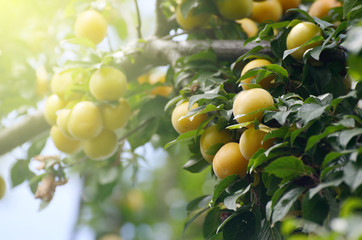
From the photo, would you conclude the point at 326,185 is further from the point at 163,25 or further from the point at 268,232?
the point at 163,25

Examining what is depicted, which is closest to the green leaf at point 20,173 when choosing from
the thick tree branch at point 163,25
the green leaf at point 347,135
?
the thick tree branch at point 163,25

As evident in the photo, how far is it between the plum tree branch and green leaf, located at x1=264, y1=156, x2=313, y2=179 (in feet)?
1.59

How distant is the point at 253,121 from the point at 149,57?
70cm

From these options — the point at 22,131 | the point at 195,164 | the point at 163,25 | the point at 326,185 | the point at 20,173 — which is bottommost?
the point at 20,173

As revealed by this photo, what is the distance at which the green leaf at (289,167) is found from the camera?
728mm

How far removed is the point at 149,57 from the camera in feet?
4.84

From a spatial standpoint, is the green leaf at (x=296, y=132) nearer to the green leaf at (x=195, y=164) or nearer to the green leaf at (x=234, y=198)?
the green leaf at (x=234, y=198)

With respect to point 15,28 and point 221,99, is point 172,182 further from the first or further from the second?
point 221,99

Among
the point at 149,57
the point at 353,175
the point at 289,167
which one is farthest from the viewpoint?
the point at 149,57

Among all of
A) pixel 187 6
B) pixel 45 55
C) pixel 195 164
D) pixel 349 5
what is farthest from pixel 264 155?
pixel 45 55

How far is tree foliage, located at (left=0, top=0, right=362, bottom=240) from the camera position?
706mm

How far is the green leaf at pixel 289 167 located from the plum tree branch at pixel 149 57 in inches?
19.1

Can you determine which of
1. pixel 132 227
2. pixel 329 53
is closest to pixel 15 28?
pixel 329 53

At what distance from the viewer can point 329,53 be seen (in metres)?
1.01
